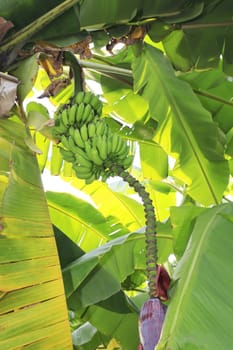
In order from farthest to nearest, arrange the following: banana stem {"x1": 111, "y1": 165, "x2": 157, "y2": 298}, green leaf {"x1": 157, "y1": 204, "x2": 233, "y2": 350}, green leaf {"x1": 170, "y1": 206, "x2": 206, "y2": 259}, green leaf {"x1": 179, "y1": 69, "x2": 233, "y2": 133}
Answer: green leaf {"x1": 179, "y1": 69, "x2": 233, "y2": 133} → green leaf {"x1": 170, "y1": 206, "x2": 206, "y2": 259} → banana stem {"x1": 111, "y1": 165, "x2": 157, "y2": 298} → green leaf {"x1": 157, "y1": 204, "x2": 233, "y2": 350}

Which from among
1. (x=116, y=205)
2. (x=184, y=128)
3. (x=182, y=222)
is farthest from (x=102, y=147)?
(x=116, y=205)

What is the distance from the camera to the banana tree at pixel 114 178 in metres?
0.80

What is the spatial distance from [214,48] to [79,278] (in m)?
0.67

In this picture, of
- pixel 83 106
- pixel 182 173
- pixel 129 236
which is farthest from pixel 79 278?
pixel 182 173

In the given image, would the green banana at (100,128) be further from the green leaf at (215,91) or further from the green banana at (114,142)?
the green leaf at (215,91)

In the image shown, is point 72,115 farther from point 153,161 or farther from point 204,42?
point 153,161

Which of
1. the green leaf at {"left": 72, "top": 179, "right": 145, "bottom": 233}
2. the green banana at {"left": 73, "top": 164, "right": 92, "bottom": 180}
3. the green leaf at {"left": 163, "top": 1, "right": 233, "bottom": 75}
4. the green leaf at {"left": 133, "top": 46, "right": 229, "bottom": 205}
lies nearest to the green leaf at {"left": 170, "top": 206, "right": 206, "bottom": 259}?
the green banana at {"left": 73, "top": 164, "right": 92, "bottom": 180}

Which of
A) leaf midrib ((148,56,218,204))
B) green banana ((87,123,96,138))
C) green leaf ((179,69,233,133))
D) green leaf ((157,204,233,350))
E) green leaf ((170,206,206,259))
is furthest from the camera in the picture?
green leaf ((179,69,233,133))

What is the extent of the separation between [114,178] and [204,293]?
0.47 meters

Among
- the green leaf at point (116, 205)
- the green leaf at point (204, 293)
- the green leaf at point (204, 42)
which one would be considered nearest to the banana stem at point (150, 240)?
the green leaf at point (204, 293)

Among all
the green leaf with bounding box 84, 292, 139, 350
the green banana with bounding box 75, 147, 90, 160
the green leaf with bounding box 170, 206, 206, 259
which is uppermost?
the green banana with bounding box 75, 147, 90, 160

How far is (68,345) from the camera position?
82 cm

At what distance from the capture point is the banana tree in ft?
2.64

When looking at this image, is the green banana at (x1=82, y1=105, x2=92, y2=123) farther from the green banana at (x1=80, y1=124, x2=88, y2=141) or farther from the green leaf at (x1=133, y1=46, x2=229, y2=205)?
the green leaf at (x1=133, y1=46, x2=229, y2=205)
